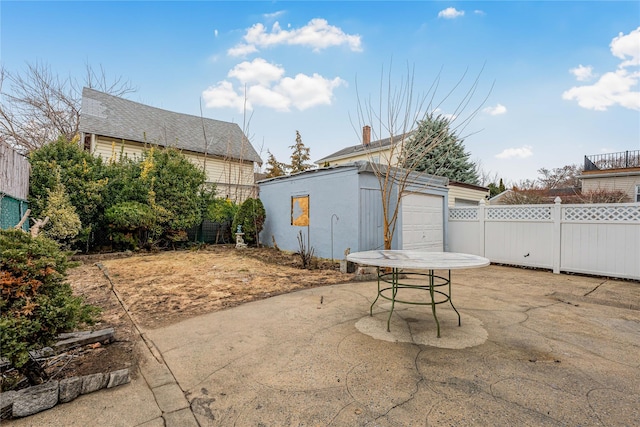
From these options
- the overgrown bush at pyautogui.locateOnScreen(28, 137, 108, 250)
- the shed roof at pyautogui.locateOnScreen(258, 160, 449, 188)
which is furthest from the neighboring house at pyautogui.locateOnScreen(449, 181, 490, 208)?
the overgrown bush at pyautogui.locateOnScreen(28, 137, 108, 250)

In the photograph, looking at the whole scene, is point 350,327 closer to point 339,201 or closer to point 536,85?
point 339,201

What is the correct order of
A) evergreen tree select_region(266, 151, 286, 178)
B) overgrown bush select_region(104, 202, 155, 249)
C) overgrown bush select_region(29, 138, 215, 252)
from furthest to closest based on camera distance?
evergreen tree select_region(266, 151, 286, 178) → overgrown bush select_region(104, 202, 155, 249) → overgrown bush select_region(29, 138, 215, 252)

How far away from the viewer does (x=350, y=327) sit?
2.82 metres

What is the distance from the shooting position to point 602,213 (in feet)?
17.7

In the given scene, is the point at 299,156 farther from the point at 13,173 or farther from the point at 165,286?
the point at 165,286

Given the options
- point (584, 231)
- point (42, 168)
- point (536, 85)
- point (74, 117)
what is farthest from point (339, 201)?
point (74, 117)

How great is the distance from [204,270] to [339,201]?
3292 mm

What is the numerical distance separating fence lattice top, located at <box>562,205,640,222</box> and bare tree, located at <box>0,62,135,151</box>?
17045 mm

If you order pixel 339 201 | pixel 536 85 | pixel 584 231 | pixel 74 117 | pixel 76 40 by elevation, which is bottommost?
pixel 584 231

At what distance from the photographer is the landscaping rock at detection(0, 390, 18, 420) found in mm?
1459

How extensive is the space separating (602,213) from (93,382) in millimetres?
7890

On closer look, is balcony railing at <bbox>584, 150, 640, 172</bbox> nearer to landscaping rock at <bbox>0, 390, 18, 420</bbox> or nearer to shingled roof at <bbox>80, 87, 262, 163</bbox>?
shingled roof at <bbox>80, 87, 262, 163</bbox>

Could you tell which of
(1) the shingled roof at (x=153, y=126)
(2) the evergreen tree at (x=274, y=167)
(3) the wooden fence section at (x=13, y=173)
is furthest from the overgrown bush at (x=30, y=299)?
(2) the evergreen tree at (x=274, y=167)

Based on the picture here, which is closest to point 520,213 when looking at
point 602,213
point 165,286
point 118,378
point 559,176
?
point 602,213
